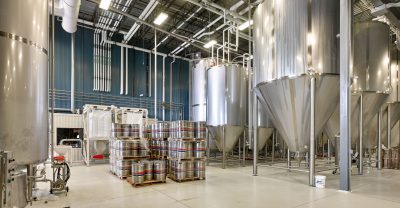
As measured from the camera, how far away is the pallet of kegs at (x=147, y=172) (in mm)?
4867

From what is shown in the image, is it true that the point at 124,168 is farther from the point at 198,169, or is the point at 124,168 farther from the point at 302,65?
the point at 302,65

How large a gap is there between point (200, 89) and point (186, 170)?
433 centimetres

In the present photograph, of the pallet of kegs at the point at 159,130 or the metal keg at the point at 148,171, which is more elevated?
the pallet of kegs at the point at 159,130

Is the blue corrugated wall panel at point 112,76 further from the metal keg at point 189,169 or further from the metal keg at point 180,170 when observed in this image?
the metal keg at point 189,169

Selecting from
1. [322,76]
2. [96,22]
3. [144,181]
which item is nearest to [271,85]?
[322,76]

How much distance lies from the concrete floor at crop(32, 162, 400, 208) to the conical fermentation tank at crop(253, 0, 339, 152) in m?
1.07

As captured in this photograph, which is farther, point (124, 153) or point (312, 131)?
point (124, 153)

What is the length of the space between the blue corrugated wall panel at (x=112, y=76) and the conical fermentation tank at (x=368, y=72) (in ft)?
25.7

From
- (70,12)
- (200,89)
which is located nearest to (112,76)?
(200,89)

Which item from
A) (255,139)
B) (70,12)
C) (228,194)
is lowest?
(228,194)

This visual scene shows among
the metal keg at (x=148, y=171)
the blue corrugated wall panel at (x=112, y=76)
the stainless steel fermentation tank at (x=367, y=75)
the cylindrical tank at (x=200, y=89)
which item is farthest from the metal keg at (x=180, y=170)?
the blue corrugated wall panel at (x=112, y=76)

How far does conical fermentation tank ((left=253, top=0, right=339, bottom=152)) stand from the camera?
486 cm

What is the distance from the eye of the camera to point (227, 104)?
7562 millimetres

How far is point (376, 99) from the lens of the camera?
6.14 m
